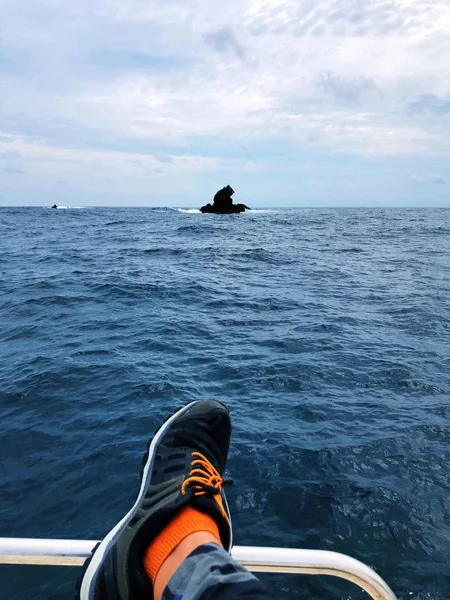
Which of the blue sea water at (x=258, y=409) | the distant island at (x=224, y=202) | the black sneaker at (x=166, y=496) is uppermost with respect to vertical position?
the distant island at (x=224, y=202)

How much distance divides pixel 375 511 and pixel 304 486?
2.29 ft

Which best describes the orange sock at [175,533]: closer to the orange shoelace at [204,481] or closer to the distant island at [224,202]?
the orange shoelace at [204,481]

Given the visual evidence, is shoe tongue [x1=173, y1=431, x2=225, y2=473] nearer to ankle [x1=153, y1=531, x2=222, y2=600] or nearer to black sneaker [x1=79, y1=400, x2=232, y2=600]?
black sneaker [x1=79, y1=400, x2=232, y2=600]

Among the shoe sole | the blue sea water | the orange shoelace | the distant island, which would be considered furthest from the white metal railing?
the distant island

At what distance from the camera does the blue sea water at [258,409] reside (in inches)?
144

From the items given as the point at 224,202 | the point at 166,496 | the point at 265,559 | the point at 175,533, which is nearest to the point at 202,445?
the point at 166,496

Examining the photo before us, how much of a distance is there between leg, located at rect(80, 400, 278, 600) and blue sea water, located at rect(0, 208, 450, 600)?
5.88 ft

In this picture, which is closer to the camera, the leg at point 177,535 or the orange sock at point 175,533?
the leg at point 177,535

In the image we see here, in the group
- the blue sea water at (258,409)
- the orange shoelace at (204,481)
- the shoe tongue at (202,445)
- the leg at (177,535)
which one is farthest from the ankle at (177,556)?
the blue sea water at (258,409)

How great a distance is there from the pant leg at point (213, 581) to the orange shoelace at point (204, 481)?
343mm

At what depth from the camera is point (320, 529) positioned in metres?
3.72

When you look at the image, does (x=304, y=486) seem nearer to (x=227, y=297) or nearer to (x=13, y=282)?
(x=227, y=297)

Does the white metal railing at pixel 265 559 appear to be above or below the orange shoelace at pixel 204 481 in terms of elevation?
above

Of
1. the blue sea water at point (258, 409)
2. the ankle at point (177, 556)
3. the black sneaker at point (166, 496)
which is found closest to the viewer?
the black sneaker at point (166, 496)
